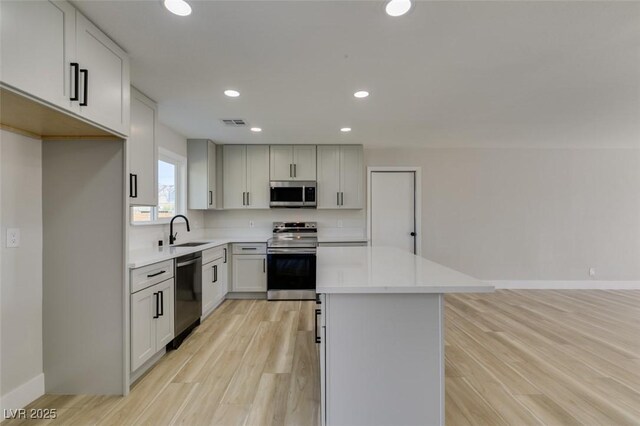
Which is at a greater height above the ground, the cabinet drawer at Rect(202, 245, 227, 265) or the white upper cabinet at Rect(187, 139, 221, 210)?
the white upper cabinet at Rect(187, 139, 221, 210)

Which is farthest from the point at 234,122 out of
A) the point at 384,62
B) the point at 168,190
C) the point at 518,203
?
the point at 518,203

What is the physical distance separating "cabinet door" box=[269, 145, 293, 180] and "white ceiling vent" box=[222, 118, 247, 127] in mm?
1016

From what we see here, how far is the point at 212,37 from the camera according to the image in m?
1.75

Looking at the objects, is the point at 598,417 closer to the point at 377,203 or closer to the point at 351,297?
the point at 351,297

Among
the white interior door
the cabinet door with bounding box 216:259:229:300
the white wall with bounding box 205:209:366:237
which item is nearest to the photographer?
the cabinet door with bounding box 216:259:229:300

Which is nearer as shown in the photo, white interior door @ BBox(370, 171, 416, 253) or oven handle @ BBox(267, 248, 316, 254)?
oven handle @ BBox(267, 248, 316, 254)

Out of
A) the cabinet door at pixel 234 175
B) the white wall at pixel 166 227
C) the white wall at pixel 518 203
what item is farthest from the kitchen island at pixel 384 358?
the white wall at pixel 518 203

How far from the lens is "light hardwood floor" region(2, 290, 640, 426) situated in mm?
1772

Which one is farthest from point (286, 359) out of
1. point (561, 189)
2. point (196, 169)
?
point (561, 189)

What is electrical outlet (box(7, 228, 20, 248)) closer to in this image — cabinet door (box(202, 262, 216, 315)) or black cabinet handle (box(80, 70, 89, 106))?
black cabinet handle (box(80, 70, 89, 106))

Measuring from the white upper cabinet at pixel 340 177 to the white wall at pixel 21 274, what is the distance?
328 cm

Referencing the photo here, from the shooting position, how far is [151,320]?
7.39 feet

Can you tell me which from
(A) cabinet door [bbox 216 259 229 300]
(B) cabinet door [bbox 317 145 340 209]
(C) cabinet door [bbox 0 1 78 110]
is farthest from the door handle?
(B) cabinet door [bbox 317 145 340 209]

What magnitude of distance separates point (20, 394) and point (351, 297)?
7.32 ft
